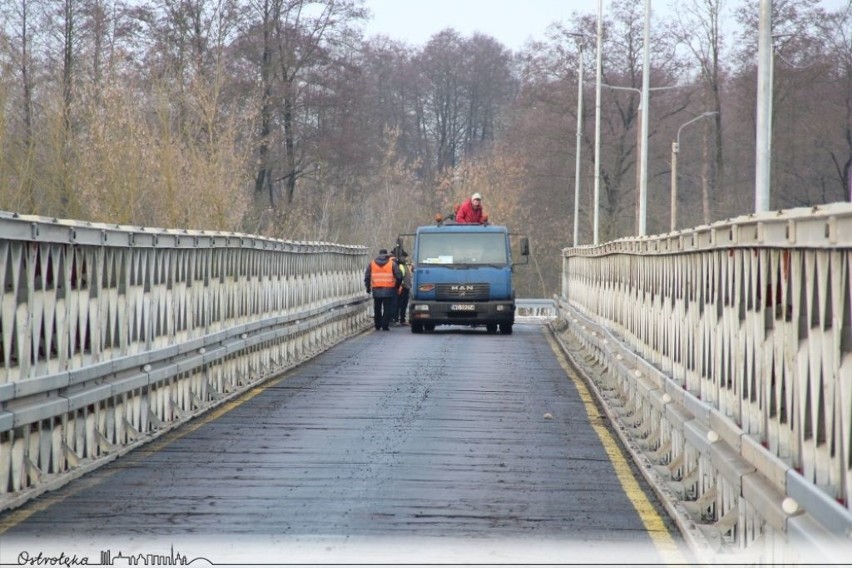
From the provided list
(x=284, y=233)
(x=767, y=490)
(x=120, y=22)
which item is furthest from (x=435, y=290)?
(x=767, y=490)

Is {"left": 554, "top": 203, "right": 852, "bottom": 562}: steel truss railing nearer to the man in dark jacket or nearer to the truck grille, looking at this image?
the truck grille

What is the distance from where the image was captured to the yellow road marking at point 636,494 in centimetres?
859

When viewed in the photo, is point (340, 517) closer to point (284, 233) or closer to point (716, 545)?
point (716, 545)

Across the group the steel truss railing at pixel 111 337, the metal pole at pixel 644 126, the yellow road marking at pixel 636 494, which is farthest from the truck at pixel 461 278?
the yellow road marking at pixel 636 494

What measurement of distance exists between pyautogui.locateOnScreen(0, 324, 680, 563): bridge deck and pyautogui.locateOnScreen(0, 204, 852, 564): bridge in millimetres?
43

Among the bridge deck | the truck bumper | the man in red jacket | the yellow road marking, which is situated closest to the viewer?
the yellow road marking

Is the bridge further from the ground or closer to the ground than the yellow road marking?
further from the ground

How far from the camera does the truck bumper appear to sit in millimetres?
35062

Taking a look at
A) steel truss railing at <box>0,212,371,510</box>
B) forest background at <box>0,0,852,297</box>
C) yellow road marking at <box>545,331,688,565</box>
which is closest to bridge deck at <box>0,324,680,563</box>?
yellow road marking at <box>545,331,688,565</box>

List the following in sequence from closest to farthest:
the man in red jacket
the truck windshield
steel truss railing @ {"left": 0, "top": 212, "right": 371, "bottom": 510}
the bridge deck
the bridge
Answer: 1. the bridge
2. the bridge deck
3. steel truss railing @ {"left": 0, "top": 212, "right": 371, "bottom": 510}
4. the truck windshield
5. the man in red jacket

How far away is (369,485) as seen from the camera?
10688mm

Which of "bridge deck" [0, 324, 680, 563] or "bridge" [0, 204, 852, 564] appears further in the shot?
"bridge deck" [0, 324, 680, 563]

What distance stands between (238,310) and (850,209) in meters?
13.6

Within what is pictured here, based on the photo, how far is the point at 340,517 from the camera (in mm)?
9367
